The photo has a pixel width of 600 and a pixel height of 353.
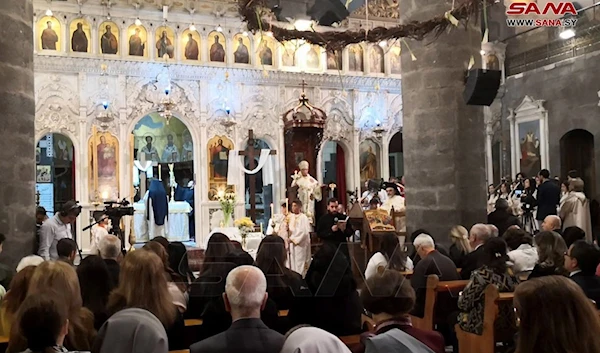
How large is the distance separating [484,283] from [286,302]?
157 cm

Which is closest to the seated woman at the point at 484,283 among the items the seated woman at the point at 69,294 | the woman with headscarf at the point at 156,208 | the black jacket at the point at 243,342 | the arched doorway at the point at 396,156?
the black jacket at the point at 243,342

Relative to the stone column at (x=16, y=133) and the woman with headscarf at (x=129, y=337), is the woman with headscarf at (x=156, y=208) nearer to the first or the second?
the stone column at (x=16, y=133)

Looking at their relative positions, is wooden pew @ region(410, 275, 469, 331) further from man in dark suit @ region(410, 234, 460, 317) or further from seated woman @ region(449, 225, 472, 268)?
seated woman @ region(449, 225, 472, 268)

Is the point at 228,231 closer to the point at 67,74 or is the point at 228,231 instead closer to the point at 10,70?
the point at 67,74

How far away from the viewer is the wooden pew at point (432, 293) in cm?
529

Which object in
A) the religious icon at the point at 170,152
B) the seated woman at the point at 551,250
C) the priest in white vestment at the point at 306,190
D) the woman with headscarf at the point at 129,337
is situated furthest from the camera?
the religious icon at the point at 170,152

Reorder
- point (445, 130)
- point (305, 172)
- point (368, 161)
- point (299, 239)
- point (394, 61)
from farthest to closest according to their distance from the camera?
1. point (394, 61)
2. point (368, 161)
3. point (305, 172)
4. point (299, 239)
5. point (445, 130)

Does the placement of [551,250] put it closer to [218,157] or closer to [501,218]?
[501,218]

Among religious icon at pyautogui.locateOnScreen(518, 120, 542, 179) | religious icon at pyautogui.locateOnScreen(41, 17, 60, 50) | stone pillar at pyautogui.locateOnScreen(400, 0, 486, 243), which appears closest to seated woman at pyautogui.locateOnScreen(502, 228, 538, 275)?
stone pillar at pyautogui.locateOnScreen(400, 0, 486, 243)

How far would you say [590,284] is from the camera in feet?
15.0

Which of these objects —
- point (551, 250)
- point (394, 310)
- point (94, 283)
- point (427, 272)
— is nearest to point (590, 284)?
point (551, 250)

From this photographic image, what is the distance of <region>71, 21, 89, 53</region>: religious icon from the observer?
15227 mm

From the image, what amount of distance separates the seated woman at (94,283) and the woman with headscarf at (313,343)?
203 centimetres

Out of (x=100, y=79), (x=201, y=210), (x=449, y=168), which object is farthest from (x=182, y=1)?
(x=449, y=168)
